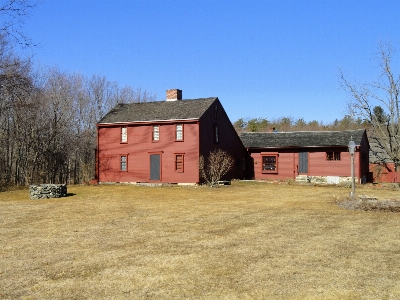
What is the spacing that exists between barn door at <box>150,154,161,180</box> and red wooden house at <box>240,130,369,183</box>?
9.83m

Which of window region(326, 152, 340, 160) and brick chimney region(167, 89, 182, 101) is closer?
window region(326, 152, 340, 160)

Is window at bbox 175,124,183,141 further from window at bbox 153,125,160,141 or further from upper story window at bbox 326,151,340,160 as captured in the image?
upper story window at bbox 326,151,340,160

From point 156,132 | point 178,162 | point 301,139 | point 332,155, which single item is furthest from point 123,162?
point 332,155

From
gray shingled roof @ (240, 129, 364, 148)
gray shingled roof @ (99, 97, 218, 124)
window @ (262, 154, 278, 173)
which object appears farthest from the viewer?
window @ (262, 154, 278, 173)

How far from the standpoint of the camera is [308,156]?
33844mm

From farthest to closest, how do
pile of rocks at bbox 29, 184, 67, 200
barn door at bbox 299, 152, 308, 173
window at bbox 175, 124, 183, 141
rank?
barn door at bbox 299, 152, 308, 173, window at bbox 175, 124, 183, 141, pile of rocks at bbox 29, 184, 67, 200

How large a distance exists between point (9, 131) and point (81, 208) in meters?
23.2

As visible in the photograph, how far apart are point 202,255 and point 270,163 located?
2777cm

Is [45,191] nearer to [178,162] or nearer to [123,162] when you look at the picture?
[123,162]

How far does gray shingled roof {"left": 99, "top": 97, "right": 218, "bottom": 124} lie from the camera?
30281mm

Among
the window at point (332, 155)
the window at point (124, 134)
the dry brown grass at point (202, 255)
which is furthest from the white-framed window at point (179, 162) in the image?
the dry brown grass at point (202, 255)

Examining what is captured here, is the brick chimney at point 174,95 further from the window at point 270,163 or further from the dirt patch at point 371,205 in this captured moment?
the dirt patch at point 371,205

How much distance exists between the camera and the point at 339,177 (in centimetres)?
3219

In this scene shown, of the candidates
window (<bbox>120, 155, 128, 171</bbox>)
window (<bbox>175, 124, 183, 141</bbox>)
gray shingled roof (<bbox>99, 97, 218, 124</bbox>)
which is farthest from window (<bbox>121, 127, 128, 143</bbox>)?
window (<bbox>175, 124, 183, 141</bbox>)
